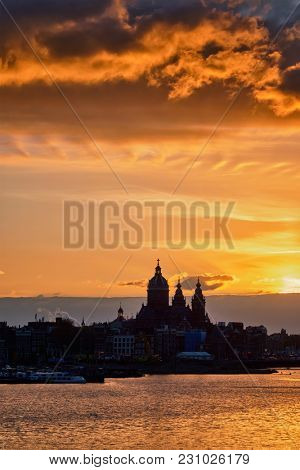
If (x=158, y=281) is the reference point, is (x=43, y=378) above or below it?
below

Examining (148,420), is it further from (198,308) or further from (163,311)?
(198,308)

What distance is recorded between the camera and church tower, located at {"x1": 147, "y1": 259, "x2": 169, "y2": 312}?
7008 inches

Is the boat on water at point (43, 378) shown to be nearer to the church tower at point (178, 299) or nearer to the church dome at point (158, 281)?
the church dome at point (158, 281)

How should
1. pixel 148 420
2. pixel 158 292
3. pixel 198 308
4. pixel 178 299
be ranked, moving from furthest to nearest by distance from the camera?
pixel 198 308 → pixel 178 299 → pixel 158 292 → pixel 148 420

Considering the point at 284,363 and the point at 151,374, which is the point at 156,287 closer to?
the point at 284,363

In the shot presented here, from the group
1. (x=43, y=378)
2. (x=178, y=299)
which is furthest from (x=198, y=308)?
(x=43, y=378)

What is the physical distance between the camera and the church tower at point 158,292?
178000 millimetres

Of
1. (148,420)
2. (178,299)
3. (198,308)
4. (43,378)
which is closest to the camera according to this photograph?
(148,420)

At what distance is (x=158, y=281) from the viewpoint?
17838 centimetres

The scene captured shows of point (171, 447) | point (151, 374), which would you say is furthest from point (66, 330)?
point (171, 447)

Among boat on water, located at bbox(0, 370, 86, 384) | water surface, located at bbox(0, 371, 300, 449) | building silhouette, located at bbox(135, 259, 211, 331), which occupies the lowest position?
water surface, located at bbox(0, 371, 300, 449)

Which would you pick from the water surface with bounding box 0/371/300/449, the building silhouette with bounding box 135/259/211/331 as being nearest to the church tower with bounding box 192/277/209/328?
the building silhouette with bounding box 135/259/211/331

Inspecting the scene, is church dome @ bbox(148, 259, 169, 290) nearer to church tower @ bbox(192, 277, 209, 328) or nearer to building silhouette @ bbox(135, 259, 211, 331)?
building silhouette @ bbox(135, 259, 211, 331)

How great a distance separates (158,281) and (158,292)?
1.89 metres
